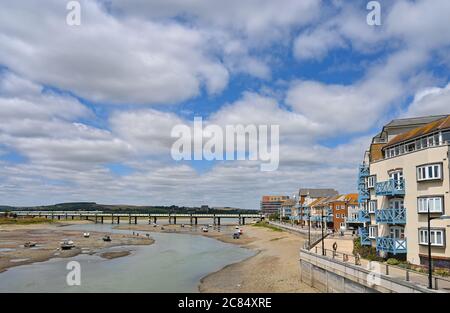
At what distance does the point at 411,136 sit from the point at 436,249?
11.4 meters

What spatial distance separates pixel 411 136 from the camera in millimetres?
38000

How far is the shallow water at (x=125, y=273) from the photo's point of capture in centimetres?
4181

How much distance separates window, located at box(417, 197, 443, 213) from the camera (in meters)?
31.4

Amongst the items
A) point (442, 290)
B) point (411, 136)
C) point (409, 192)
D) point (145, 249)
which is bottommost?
point (145, 249)

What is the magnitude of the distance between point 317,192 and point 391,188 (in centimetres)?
9648

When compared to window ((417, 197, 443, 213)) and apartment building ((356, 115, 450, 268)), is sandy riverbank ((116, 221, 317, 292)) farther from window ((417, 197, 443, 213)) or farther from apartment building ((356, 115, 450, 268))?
window ((417, 197, 443, 213))

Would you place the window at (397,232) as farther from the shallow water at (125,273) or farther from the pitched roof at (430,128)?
the shallow water at (125,273)

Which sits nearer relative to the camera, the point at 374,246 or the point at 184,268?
the point at 374,246

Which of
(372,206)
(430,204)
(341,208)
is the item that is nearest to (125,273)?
(372,206)

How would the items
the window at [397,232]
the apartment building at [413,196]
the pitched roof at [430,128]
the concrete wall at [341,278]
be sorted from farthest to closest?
the window at [397,232], the pitched roof at [430,128], the apartment building at [413,196], the concrete wall at [341,278]

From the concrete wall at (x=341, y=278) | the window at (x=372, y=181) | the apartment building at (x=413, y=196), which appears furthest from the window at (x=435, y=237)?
the window at (x=372, y=181)

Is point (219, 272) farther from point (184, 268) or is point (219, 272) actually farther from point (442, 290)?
point (442, 290)
